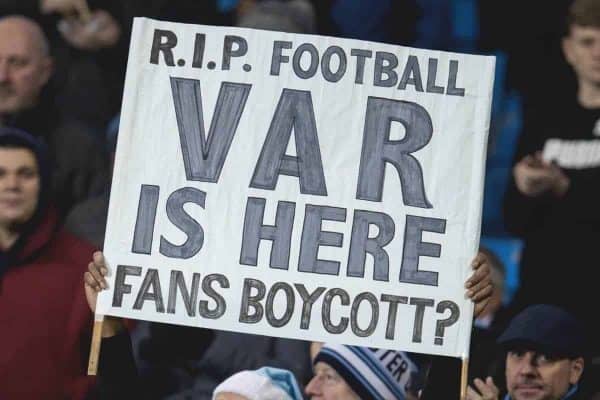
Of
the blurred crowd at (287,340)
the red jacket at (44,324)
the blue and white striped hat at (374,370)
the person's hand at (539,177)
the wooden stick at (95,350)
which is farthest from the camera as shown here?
the person's hand at (539,177)

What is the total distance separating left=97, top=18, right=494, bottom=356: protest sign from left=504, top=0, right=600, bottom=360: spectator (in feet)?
4.64

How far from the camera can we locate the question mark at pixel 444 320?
6.35 metres

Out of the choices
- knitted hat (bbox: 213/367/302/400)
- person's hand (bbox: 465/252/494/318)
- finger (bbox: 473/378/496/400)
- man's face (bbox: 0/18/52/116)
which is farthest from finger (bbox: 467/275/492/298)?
man's face (bbox: 0/18/52/116)

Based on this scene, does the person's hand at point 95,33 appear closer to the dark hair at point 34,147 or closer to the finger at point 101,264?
the dark hair at point 34,147

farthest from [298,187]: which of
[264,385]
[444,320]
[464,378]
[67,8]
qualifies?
[67,8]

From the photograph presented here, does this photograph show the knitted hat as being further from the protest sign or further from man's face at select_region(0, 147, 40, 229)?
man's face at select_region(0, 147, 40, 229)

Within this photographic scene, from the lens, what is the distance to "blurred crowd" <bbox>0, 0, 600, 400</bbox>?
23.3 feet

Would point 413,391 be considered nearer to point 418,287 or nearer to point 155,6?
point 418,287

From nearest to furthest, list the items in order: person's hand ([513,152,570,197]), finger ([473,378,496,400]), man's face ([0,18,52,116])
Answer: finger ([473,378,496,400]) < person's hand ([513,152,570,197]) < man's face ([0,18,52,116])

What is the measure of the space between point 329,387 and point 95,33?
3.15m

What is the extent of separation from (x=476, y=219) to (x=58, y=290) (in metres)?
1.96

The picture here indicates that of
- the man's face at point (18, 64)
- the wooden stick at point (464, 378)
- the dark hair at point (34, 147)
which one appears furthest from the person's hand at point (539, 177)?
the man's face at point (18, 64)

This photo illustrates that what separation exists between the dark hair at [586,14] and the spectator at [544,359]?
174cm

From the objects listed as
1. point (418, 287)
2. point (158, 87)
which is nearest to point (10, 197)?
point (158, 87)
